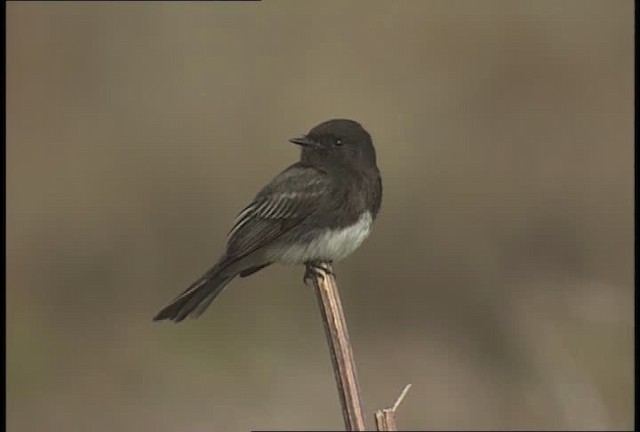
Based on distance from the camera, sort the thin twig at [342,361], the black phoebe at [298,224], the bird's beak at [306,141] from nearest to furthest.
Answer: the thin twig at [342,361]
the black phoebe at [298,224]
the bird's beak at [306,141]

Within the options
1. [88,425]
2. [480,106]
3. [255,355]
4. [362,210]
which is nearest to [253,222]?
[362,210]

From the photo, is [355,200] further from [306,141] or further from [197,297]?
[197,297]

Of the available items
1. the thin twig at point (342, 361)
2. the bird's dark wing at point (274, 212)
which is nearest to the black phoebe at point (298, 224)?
the bird's dark wing at point (274, 212)

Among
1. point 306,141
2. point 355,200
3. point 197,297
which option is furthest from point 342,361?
point 306,141

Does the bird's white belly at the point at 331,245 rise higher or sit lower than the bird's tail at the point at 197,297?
higher

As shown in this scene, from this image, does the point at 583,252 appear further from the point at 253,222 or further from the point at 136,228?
the point at 253,222

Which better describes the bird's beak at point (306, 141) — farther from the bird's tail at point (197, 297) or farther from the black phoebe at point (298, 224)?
the bird's tail at point (197, 297)

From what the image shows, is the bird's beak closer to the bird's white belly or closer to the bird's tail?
the bird's white belly
